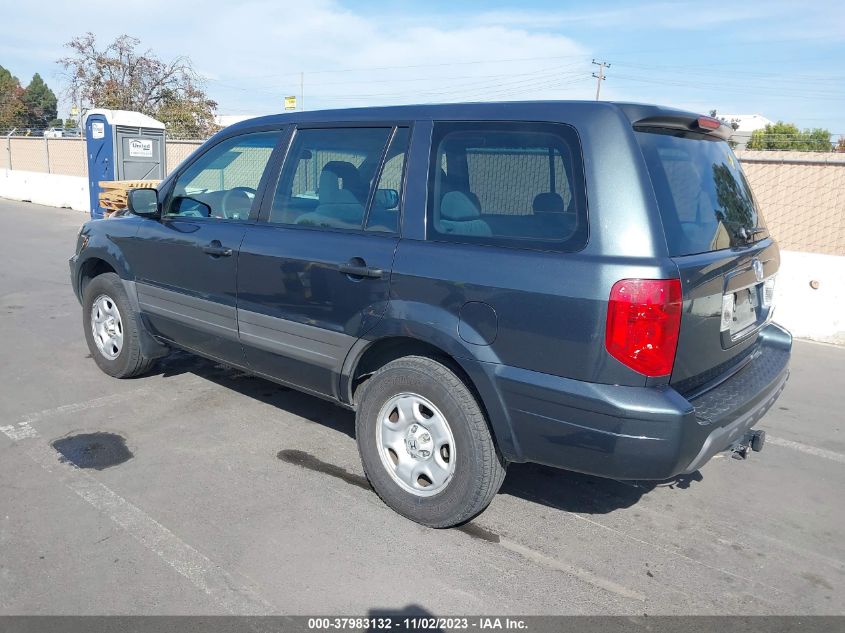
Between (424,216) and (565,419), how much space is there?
1163 millimetres

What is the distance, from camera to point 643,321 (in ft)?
8.80

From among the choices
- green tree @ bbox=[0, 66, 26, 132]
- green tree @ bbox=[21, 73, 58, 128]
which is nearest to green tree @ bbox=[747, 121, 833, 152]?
green tree @ bbox=[0, 66, 26, 132]

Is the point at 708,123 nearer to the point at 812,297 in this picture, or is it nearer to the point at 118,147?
the point at 812,297

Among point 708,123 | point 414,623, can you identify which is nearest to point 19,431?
point 414,623

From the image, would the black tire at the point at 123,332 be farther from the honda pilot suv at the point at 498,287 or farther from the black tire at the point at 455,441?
the black tire at the point at 455,441

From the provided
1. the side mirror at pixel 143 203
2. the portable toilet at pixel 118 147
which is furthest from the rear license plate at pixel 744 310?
the portable toilet at pixel 118 147

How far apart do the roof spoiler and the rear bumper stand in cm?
112

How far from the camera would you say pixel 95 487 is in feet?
12.0

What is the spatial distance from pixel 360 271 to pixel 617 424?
1.41 metres

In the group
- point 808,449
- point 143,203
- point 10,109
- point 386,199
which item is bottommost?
point 808,449

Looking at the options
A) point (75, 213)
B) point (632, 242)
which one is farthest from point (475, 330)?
point (75, 213)

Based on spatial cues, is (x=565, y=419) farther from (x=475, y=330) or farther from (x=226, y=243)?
(x=226, y=243)

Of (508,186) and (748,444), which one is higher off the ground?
(508,186)

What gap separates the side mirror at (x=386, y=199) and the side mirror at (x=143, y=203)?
1886 millimetres
